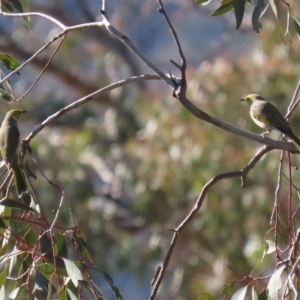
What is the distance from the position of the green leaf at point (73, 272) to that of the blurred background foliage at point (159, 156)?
3538mm

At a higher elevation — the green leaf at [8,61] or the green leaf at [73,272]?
the green leaf at [8,61]

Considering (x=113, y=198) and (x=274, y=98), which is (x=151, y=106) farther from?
(x=274, y=98)

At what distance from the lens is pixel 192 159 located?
8.04 m

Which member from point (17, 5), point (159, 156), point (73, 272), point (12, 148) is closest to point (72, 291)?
point (73, 272)

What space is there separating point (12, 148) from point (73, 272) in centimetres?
91

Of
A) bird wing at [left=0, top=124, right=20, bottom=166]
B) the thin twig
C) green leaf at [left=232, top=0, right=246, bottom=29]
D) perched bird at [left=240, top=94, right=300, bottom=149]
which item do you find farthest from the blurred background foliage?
green leaf at [left=232, top=0, right=246, bottom=29]

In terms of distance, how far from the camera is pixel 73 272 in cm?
235

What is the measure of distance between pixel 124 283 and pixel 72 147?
286 cm

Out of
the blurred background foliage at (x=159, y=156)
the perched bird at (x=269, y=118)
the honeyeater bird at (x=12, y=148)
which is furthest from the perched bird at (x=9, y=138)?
the blurred background foliage at (x=159, y=156)

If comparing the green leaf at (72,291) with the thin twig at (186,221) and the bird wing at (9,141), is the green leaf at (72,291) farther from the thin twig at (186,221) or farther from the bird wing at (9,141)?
the bird wing at (9,141)

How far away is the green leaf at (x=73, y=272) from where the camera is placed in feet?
7.59

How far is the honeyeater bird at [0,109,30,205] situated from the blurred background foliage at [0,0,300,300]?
277cm

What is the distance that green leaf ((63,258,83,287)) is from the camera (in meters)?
2.31

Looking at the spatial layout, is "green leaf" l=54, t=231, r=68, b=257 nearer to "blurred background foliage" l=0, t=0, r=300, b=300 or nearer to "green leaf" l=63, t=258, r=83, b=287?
"green leaf" l=63, t=258, r=83, b=287
